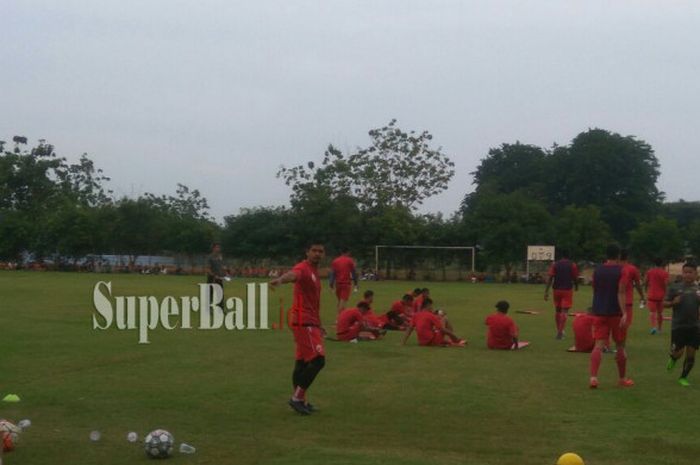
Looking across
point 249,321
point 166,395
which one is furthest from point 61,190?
point 166,395

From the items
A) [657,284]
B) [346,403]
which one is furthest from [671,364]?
[657,284]

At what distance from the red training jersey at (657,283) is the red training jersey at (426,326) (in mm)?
5845

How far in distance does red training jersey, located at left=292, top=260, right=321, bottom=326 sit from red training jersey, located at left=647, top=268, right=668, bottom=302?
1208cm

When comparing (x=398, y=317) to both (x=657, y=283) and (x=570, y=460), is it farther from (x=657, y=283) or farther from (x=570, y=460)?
(x=570, y=460)

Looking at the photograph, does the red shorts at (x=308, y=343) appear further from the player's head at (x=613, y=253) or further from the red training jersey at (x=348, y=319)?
the red training jersey at (x=348, y=319)

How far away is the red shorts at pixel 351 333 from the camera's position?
1759 centimetres

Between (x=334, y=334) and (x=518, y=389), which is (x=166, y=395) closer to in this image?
(x=518, y=389)

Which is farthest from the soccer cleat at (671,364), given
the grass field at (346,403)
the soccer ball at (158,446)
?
the soccer ball at (158,446)

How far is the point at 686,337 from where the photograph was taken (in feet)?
40.2

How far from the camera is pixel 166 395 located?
430 inches

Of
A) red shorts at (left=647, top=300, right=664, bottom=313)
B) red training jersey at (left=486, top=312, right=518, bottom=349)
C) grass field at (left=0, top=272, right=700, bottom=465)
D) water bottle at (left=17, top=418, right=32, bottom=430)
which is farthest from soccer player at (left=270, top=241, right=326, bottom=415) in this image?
red shorts at (left=647, top=300, right=664, bottom=313)

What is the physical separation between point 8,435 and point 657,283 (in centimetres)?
1560

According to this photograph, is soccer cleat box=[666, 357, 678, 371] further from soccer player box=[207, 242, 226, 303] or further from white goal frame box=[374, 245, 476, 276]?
white goal frame box=[374, 245, 476, 276]

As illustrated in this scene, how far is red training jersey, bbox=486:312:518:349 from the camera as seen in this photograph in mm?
16453
